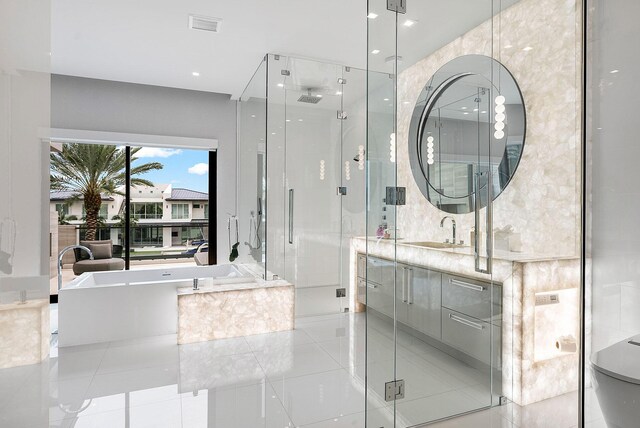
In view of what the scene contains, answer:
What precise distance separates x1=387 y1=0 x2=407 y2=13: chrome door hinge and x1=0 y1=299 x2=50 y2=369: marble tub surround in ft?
6.68

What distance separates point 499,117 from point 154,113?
4.28 m

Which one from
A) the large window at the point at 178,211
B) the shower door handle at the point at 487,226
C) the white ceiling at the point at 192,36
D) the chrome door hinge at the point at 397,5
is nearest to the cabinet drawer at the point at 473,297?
the shower door handle at the point at 487,226

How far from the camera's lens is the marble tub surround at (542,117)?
7.37 feet

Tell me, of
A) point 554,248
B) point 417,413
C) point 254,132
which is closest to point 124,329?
point 254,132

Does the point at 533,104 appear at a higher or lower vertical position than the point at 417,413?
higher

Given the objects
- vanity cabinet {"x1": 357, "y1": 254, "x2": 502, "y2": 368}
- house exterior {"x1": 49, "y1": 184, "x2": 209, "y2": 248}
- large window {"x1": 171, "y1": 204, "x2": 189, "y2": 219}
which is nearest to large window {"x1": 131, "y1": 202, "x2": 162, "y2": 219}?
house exterior {"x1": 49, "y1": 184, "x2": 209, "y2": 248}

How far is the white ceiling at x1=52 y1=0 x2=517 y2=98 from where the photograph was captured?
208 cm

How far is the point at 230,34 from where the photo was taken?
340 cm

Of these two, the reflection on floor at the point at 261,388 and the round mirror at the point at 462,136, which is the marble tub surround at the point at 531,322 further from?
the round mirror at the point at 462,136

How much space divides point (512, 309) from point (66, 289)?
12.1ft

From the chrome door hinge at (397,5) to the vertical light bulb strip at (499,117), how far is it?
2.60ft

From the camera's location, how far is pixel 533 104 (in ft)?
7.81

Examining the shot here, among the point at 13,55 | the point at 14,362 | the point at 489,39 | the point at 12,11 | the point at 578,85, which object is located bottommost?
the point at 14,362

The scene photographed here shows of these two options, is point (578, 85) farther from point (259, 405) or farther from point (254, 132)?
point (254, 132)
